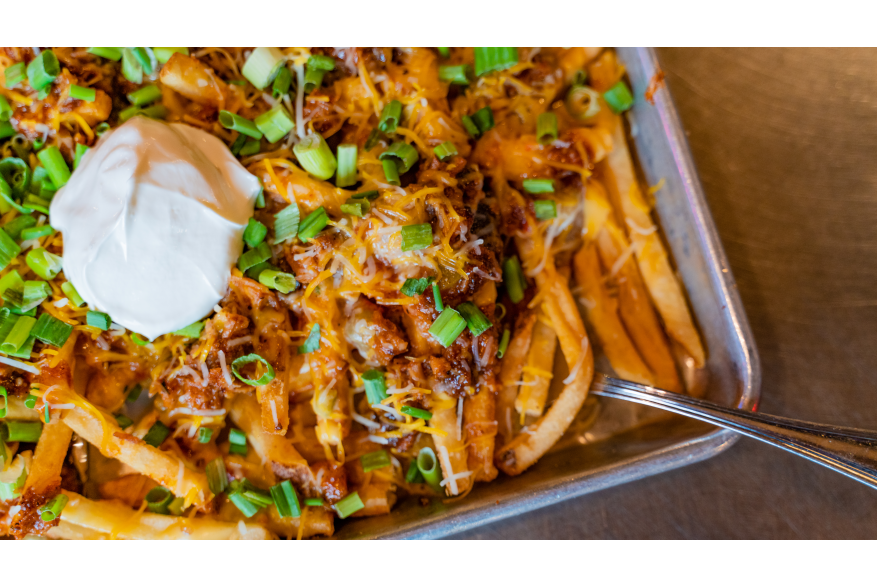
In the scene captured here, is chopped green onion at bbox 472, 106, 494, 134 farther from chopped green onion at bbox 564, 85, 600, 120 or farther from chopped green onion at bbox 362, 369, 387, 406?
chopped green onion at bbox 362, 369, 387, 406

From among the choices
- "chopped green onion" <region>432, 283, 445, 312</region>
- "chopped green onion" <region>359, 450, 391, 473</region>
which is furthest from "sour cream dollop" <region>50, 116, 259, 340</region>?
"chopped green onion" <region>359, 450, 391, 473</region>

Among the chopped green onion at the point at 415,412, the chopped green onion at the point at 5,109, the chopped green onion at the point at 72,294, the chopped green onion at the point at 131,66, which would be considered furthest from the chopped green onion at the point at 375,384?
the chopped green onion at the point at 5,109

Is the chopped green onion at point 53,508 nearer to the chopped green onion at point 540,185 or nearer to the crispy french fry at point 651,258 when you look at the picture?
the chopped green onion at point 540,185

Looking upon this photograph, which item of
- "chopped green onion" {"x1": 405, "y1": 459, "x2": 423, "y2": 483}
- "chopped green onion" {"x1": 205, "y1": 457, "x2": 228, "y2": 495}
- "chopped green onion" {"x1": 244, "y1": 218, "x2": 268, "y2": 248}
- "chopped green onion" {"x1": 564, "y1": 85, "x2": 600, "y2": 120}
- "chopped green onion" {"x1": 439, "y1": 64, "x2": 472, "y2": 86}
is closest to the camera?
"chopped green onion" {"x1": 244, "y1": 218, "x2": 268, "y2": 248}

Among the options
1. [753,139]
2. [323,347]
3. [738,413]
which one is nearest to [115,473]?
[323,347]

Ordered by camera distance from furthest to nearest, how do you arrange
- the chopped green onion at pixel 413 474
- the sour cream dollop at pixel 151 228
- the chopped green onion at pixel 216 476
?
the chopped green onion at pixel 413 474 < the chopped green onion at pixel 216 476 < the sour cream dollop at pixel 151 228
